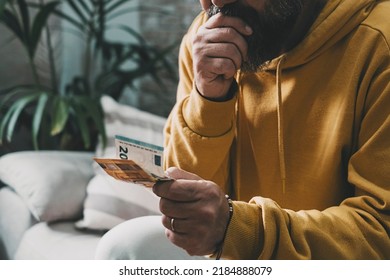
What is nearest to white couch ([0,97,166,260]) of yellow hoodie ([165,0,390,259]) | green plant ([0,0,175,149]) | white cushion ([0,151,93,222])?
white cushion ([0,151,93,222])

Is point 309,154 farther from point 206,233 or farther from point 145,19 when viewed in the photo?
point 145,19

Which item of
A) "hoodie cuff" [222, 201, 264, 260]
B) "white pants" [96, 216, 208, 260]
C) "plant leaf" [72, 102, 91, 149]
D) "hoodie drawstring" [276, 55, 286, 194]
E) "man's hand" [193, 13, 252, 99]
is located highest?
"man's hand" [193, 13, 252, 99]

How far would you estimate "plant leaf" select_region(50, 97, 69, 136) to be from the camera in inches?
72.6

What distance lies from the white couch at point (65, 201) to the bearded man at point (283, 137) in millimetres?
544

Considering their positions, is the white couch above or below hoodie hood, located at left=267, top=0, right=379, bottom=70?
below

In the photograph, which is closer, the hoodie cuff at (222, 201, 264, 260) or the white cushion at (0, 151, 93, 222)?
the hoodie cuff at (222, 201, 264, 260)

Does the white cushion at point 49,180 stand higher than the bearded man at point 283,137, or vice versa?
the bearded man at point 283,137

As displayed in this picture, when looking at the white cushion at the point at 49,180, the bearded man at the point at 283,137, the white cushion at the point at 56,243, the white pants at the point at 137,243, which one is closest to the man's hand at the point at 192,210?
the bearded man at the point at 283,137

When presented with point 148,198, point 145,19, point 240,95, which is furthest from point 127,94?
point 240,95

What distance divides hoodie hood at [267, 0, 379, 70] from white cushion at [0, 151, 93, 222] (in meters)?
0.93

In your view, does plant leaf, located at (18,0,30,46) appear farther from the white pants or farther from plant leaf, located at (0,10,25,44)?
the white pants

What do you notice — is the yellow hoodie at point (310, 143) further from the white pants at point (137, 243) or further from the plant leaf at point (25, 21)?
the plant leaf at point (25, 21)

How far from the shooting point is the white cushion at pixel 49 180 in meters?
1.70

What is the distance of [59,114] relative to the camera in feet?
6.25
